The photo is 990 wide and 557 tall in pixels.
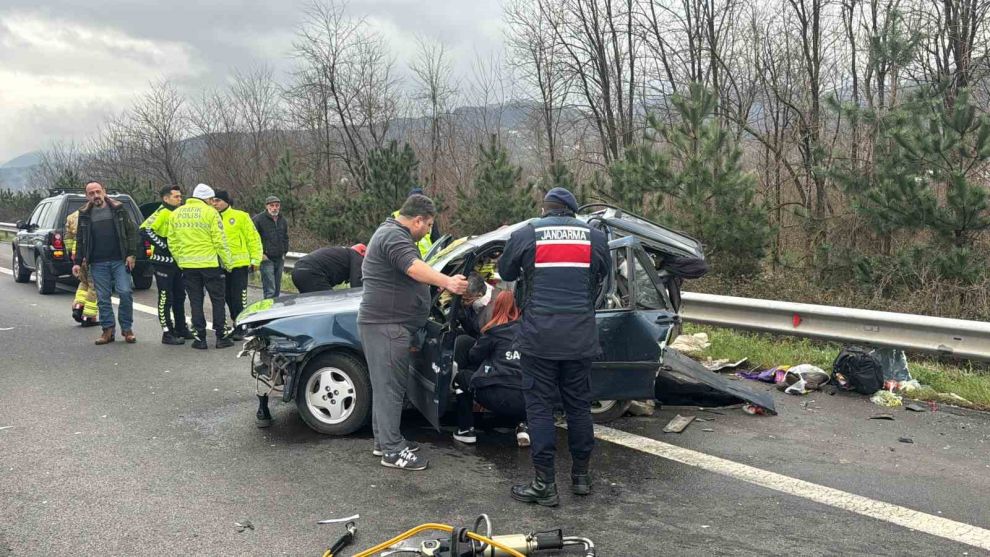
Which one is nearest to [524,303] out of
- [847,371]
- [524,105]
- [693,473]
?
[693,473]

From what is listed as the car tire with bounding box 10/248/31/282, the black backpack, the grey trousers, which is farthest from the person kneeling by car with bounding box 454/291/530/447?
the car tire with bounding box 10/248/31/282

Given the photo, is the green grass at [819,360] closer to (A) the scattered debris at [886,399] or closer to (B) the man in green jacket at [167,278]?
(A) the scattered debris at [886,399]

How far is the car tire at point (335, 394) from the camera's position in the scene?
17.9 feet

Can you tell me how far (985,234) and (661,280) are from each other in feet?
16.5

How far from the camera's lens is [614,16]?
20641 mm

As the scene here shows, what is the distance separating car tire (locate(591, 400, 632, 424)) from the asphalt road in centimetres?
11

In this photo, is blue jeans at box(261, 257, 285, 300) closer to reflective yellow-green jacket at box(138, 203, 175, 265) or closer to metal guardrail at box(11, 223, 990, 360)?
reflective yellow-green jacket at box(138, 203, 175, 265)

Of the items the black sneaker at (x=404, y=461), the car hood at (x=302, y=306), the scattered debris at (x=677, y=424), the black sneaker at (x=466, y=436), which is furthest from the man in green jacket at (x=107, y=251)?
the scattered debris at (x=677, y=424)

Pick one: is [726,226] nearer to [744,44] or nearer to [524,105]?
[744,44]

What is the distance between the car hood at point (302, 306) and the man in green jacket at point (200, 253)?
266 cm

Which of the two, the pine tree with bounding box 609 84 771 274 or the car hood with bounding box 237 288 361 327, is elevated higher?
the pine tree with bounding box 609 84 771 274

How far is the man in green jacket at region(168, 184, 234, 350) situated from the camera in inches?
338

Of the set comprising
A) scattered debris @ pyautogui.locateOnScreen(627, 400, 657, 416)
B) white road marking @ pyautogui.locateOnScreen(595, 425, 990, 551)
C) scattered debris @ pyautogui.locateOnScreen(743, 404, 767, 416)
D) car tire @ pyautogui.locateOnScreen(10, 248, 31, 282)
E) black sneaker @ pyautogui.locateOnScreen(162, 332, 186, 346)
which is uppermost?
car tire @ pyautogui.locateOnScreen(10, 248, 31, 282)

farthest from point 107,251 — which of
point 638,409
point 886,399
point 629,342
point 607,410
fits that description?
point 886,399
